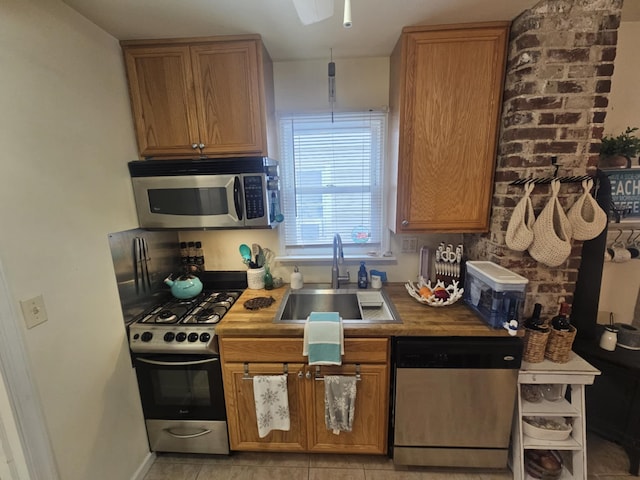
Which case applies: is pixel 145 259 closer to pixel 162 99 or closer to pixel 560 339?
pixel 162 99

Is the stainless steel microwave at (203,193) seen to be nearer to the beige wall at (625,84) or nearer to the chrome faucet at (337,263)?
the chrome faucet at (337,263)

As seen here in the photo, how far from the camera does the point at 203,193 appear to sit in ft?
5.44

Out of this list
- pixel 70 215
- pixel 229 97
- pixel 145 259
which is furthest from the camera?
pixel 145 259

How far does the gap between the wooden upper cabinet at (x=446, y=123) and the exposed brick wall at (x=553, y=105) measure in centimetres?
10

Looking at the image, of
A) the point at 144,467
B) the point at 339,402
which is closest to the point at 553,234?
the point at 339,402

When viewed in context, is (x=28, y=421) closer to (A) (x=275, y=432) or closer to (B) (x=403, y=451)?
(A) (x=275, y=432)

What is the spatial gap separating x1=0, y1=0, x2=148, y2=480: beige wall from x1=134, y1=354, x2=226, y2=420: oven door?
0.08 meters

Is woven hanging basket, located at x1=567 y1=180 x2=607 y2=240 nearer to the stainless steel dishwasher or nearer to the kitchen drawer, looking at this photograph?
the stainless steel dishwasher

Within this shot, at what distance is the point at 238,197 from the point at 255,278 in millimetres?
685

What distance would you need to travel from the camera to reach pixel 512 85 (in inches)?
57.9

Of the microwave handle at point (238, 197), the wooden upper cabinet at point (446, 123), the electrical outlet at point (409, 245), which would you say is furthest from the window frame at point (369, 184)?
the microwave handle at point (238, 197)

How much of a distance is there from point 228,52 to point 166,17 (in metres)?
0.32

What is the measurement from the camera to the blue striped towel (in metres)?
1.47

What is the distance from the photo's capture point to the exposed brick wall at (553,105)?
1342 mm
